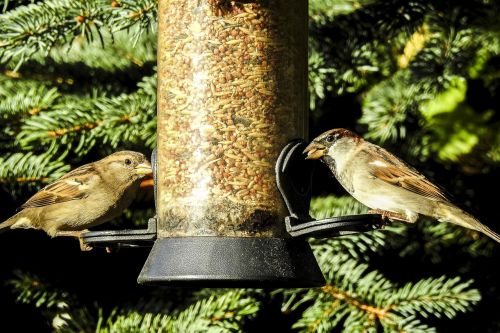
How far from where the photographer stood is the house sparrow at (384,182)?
12.9 feet

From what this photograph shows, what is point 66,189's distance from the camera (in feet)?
14.3

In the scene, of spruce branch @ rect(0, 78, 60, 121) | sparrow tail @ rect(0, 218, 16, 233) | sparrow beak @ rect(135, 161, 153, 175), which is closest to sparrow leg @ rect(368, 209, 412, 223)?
sparrow beak @ rect(135, 161, 153, 175)

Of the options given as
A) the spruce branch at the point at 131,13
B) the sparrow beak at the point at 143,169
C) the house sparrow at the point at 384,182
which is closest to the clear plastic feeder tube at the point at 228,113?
the spruce branch at the point at 131,13

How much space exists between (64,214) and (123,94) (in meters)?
0.56

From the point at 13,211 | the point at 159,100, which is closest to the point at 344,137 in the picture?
the point at 159,100

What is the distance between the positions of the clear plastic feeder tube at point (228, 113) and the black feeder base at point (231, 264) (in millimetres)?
63

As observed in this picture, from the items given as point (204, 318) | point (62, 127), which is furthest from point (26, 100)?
point (204, 318)

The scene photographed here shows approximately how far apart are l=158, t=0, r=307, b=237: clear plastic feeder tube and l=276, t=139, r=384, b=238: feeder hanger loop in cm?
4

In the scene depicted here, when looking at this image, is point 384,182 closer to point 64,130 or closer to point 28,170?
point 64,130

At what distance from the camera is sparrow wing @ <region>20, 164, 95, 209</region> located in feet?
13.9

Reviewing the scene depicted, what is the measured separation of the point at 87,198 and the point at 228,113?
105 cm

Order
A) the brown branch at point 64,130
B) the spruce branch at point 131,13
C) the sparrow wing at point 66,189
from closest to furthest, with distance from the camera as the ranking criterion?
the spruce branch at point 131,13
the brown branch at point 64,130
the sparrow wing at point 66,189

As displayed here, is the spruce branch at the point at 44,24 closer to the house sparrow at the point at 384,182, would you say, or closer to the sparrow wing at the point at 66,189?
the sparrow wing at the point at 66,189

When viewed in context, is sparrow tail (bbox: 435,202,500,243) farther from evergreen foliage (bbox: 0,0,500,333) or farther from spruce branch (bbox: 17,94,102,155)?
spruce branch (bbox: 17,94,102,155)
